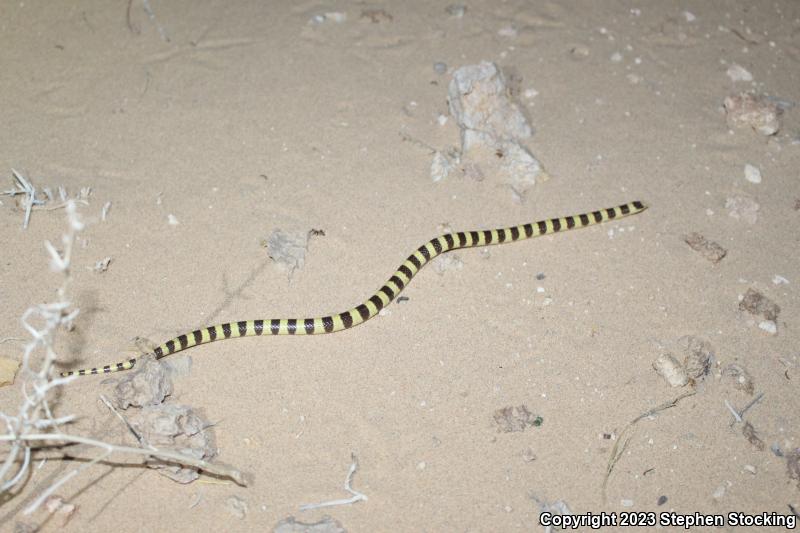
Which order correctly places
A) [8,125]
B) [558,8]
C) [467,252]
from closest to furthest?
[467,252] → [8,125] → [558,8]

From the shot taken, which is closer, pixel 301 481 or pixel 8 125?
pixel 301 481

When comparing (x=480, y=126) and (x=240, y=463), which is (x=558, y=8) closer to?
(x=480, y=126)

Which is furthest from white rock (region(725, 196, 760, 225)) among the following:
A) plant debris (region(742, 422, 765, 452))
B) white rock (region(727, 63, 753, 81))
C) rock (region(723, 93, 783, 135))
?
plant debris (region(742, 422, 765, 452))

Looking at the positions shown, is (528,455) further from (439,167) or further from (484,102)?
(484,102)

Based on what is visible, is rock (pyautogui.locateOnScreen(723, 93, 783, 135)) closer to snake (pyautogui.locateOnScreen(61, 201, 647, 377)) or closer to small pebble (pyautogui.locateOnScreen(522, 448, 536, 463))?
snake (pyautogui.locateOnScreen(61, 201, 647, 377))

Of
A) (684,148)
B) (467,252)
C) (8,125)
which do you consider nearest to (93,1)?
(8,125)

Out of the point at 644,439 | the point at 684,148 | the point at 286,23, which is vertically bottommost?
the point at 644,439
